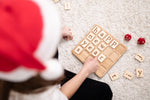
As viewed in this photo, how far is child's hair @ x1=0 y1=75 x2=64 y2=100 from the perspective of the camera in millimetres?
469

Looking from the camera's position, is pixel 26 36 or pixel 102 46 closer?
pixel 26 36

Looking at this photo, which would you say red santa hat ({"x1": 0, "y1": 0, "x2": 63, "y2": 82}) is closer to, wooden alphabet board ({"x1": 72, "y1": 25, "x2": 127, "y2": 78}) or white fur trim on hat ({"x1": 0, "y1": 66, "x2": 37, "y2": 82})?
white fur trim on hat ({"x1": 0, "y1": 66, "x2": 37, "y2": 82})

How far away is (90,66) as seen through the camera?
898 millimetres

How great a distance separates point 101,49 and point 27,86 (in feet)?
1.94

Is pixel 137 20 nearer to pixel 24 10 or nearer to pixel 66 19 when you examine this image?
pixel 66 19

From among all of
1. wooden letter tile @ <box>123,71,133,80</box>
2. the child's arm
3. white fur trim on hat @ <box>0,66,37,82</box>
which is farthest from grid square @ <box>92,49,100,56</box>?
white fur trim on hat @ <box>0,66,37,82</box>

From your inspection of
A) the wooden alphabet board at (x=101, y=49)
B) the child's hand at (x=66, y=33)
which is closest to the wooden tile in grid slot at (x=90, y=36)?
the wooden alphabet board at (x=101, y=49)

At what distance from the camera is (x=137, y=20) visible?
102 centimetres

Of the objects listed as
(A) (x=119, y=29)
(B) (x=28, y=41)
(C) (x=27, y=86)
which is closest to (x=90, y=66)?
(A) (x=119, y=29)

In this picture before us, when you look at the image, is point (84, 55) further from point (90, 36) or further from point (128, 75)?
point (128, 75)

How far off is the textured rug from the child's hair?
20.0 inches

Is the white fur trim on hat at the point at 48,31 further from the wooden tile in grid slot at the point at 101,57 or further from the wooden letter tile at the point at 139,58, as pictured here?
the wooden letter tile at the point at 139,58

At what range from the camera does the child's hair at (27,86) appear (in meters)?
0.47

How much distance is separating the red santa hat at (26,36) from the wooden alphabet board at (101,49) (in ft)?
1.88
